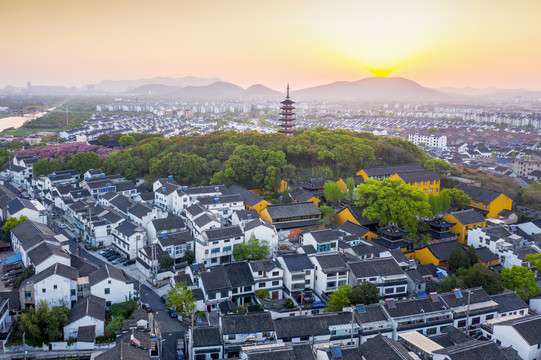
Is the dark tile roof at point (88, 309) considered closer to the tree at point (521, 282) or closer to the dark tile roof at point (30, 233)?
the dark tile roof at point (30, 233)

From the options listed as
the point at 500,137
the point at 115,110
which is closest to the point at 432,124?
the point at 500,137

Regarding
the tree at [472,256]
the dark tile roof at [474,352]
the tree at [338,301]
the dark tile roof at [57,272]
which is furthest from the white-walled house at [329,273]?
the dark tile roof at [57,272]

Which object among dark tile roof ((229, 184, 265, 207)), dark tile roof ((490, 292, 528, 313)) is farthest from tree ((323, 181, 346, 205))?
dark tile roof ((490, 292, 528, 313))

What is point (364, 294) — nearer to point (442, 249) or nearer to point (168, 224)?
point (442, 249)

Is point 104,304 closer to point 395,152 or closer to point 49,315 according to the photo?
point 49,315

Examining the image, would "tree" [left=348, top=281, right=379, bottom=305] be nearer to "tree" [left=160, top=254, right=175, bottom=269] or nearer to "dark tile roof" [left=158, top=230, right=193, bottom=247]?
"tree" [left=160, top=254, right=175, bottom=269]
